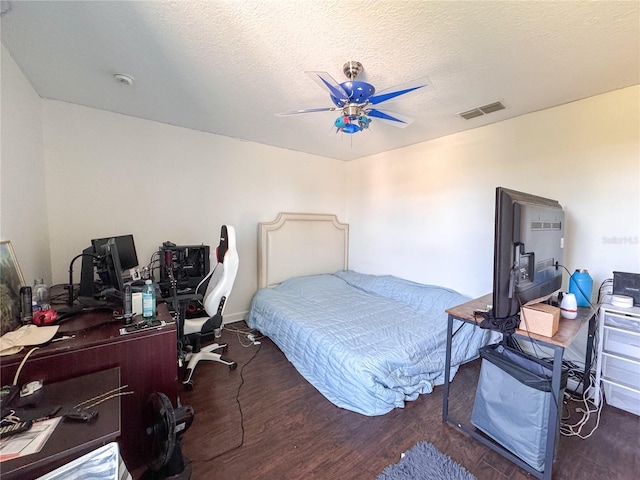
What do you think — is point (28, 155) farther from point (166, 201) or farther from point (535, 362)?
point (535, 362)

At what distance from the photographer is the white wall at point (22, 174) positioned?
62.4 inches

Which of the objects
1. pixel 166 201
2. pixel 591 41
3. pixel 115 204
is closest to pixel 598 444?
pixel 591 41

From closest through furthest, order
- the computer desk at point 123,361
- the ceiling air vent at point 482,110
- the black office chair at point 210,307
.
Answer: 1. the computer desk at point 123,361
2. the black office chair at point 210,307
3. the ceiling air vent at point 482,110

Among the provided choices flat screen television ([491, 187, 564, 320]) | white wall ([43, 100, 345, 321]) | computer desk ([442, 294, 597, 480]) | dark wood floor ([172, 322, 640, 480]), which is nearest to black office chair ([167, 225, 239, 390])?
dark wood floor ([172, 322, 640, 480])

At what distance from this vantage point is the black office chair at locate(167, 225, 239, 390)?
225 centimetres

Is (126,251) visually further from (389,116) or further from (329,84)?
(389,116)

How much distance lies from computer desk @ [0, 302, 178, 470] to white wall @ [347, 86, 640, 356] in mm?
3002

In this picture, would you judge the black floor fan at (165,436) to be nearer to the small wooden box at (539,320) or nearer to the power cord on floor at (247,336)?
the power cord on floor at (247,336)

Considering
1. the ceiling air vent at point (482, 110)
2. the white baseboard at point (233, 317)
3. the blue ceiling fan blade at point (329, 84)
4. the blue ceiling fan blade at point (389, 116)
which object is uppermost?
the ceiling air vent at point (482, 110)

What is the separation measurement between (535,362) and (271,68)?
2.51m

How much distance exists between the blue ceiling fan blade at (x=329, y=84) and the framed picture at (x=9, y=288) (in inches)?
77.5

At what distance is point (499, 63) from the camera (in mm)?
1760

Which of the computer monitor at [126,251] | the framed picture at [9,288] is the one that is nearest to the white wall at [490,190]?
the computer monitor at [126,251]

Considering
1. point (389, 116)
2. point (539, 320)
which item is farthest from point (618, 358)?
point (389, 116)
